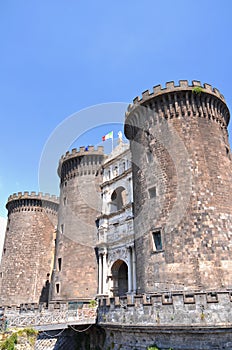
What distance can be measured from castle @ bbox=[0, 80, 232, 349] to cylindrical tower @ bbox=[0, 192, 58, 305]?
2.41 feet

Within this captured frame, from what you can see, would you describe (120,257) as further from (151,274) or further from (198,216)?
(198,216)

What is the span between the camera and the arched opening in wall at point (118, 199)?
97.6 feet

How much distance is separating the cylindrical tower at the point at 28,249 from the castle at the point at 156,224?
736 millimetres

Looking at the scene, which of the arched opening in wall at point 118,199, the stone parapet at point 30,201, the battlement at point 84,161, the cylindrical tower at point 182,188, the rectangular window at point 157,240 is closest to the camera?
the cylindrical tower at point 182,188

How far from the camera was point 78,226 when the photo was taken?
30.0 m

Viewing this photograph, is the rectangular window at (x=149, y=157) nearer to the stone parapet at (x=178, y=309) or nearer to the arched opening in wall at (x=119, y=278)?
the arched opening in wall at (x=119, y=278)

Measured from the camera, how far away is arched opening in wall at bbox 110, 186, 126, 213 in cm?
2975

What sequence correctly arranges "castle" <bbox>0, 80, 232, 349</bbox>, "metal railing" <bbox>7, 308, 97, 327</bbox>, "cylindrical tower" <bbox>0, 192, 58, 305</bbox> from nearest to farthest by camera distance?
"castle" <bbox>0, 80, 232, 349</bbox>
"metal railing" <bbox>7, 308, 97, 327</bbox>
"cylindrical tower" <bbox>0, 192, 58, 305</bbox>

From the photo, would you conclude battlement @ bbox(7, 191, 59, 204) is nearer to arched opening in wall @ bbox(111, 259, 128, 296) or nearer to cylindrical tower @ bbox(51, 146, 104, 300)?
cylindrical tower @ bbox(51, 146, 104, 300)

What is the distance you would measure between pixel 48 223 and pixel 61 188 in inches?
327

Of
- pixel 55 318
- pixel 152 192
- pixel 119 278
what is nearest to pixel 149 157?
pixel 152 192

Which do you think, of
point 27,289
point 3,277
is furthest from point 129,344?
point 3,277

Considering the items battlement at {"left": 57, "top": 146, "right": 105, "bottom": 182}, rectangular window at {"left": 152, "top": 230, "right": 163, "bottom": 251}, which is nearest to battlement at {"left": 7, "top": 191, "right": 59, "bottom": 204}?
battlement at {"left": 57, "top": 146, "right": 105, "bottom": 182}

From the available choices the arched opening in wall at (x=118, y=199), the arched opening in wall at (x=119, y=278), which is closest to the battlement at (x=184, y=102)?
the arched opening in wall at (x=118, y=199)
